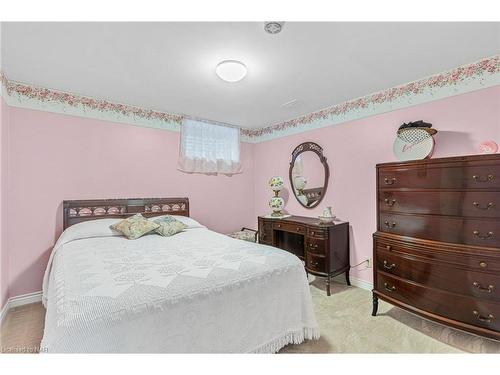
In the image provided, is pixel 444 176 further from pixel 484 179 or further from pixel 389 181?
pixel 389 181

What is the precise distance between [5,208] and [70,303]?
2.13 m

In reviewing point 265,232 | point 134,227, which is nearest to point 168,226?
point 134,227

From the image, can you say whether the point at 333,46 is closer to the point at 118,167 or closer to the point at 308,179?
the point at 308,179

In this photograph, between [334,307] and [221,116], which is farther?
[221,116]

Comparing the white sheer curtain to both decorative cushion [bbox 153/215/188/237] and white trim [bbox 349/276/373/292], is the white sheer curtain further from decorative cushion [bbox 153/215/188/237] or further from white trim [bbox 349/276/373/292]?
white trim [bbox 349/276/373/292]

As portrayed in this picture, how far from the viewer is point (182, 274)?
1609 millimetres

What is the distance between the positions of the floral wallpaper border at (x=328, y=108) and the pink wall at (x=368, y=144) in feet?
0.30

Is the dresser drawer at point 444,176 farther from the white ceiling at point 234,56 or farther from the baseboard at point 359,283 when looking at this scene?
the baseboard at point 359,283

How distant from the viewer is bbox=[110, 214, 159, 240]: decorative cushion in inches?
107

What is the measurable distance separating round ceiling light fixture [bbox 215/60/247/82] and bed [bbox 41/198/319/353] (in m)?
1.59

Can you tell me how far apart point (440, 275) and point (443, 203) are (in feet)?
1.94

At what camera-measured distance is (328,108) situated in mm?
3520

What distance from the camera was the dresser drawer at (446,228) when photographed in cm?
181

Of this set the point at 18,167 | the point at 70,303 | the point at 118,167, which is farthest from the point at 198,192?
the point at 70,303
